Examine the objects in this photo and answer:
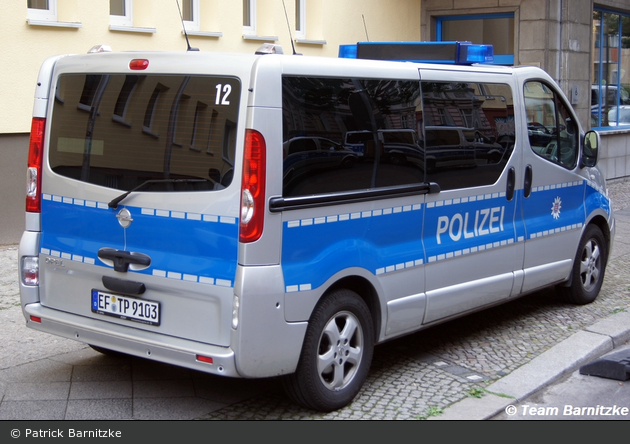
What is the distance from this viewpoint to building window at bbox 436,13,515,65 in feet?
52.3

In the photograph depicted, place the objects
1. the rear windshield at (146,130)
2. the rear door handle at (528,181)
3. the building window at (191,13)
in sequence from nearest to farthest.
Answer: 1. the rear windshield at (146,130)
2. the rear door handle at (528,181)
3. the building window at (191,13)

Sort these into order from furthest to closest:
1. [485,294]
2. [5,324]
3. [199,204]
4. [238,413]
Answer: [5,324] → [485,294] → [238,413] → [199,204]

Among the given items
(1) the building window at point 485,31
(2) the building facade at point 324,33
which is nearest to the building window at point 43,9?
(2) the building facade at point 324,33

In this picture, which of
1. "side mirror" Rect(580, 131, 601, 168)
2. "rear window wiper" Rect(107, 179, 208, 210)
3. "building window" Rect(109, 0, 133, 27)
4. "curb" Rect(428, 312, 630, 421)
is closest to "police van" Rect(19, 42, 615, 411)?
"rear window wiper" Rect(107, 179, 208, 210)

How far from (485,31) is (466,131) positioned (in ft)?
36.9

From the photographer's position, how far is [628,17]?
61.5 feet

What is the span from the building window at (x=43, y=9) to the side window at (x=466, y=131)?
6237 mm

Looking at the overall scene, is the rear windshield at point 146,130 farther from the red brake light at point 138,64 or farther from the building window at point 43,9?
the building window at point 43,9

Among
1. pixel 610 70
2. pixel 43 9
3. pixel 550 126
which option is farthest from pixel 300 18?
pixel 550 126

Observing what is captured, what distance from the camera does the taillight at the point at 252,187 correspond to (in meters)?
4.23

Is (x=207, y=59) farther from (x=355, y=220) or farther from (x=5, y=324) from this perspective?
(x=5, y=324)

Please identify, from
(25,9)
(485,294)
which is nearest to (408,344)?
(485,294)

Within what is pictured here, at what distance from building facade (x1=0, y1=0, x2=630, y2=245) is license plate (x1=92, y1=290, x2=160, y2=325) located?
11.3 feet
